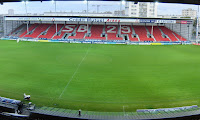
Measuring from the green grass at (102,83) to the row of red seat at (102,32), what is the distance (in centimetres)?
2151

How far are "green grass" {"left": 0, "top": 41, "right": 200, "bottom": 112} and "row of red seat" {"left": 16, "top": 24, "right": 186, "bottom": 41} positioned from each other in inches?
847

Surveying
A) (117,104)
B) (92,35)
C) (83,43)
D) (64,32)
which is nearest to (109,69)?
(117,104)

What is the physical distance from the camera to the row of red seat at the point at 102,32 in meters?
44.1

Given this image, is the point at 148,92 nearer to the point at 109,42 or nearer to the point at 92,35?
the point at 109,42

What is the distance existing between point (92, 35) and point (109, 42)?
597 centimetres

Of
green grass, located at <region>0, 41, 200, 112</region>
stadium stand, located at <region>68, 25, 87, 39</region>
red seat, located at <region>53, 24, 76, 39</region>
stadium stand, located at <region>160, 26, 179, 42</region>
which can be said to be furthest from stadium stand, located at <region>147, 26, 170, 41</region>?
green grass, located at <region>0, 41, 200, 112</region>

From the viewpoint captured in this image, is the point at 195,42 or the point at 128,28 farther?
the point at 128,28

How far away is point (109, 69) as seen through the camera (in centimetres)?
1955

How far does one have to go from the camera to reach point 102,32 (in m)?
46.2

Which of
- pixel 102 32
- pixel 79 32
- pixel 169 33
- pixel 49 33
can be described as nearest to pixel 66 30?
pixel 79 32

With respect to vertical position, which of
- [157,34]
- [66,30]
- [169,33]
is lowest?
[157,34]

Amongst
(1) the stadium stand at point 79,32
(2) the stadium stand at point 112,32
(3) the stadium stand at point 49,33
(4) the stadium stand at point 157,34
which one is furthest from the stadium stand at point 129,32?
(3) the stadium stand at point 49,33

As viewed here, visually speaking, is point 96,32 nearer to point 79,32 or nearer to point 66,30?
point 79,32

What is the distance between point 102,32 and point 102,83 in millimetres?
31891
